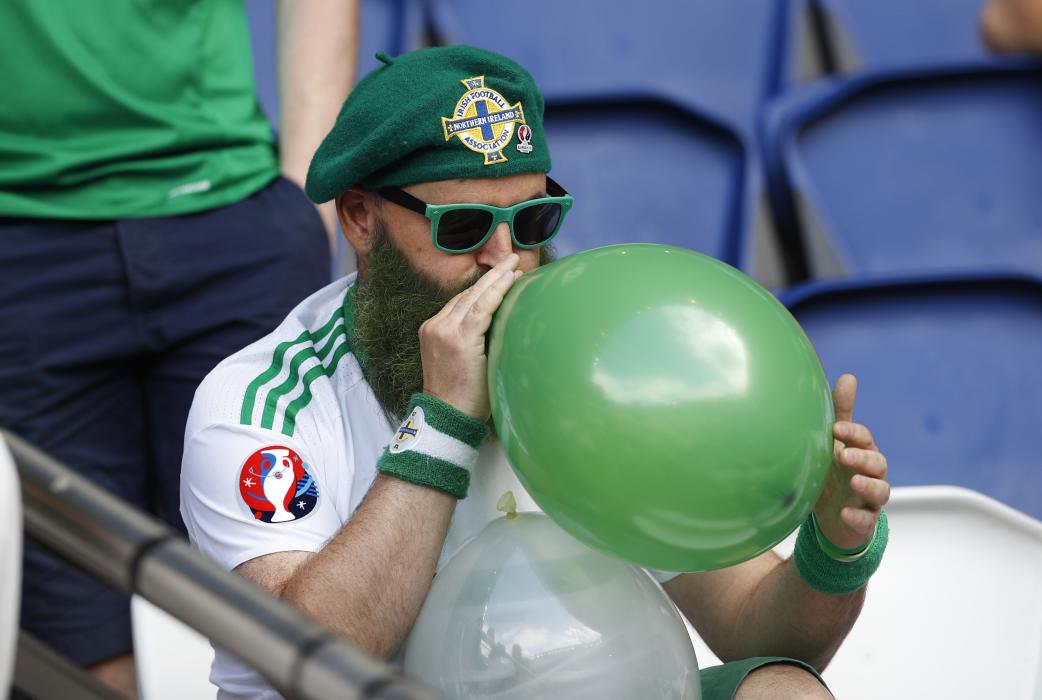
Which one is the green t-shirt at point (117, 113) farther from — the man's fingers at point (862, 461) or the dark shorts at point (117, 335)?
the man's fingers at point (862, 461)

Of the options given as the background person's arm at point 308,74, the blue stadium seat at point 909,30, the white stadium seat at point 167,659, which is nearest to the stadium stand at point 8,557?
the white stadium seat at point 167,659

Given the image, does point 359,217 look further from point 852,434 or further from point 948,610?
point 948,610

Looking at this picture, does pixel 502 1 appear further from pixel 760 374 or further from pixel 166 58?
pixel 760 374

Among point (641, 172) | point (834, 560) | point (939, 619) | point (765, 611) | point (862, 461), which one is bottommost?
point (939, 619)

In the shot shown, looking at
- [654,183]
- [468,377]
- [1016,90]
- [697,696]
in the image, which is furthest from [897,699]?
[1016,90]

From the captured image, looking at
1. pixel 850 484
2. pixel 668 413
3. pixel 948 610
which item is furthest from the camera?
pixel 948 610

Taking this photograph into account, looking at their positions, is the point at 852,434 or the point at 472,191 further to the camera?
the point at 472,191

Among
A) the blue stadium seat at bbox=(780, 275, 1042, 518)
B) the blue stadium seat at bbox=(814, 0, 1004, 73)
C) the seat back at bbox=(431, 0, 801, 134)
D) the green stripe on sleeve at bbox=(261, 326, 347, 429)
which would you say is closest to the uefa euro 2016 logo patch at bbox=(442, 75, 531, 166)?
the green stripe on sleeve at bbox=(261, 326, 347, 429)

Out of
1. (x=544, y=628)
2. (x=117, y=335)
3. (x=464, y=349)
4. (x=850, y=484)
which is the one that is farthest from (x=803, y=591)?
(x=117, y=335)

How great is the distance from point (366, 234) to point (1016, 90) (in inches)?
99.5

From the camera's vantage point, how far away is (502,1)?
162 inches

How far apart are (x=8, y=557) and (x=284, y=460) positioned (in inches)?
24.3

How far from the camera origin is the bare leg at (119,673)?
224 centimetres

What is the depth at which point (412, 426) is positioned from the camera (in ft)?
5.18
